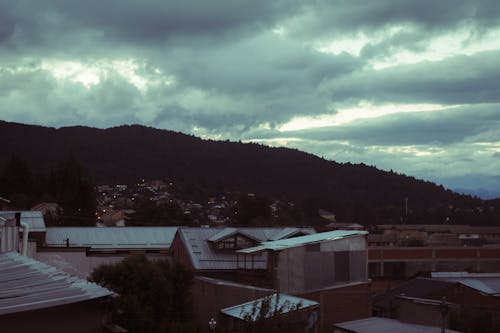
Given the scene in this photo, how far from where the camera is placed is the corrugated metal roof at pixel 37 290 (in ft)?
24.5

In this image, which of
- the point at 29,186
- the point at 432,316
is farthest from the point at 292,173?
the point at 432,316

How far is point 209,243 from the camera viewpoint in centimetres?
3675

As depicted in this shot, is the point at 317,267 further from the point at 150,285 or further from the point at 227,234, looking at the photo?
the point at 150,285

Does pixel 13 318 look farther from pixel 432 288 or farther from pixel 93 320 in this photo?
pixel 432 288

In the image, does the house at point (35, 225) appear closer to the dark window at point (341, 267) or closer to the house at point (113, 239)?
the house at point (113, 239)

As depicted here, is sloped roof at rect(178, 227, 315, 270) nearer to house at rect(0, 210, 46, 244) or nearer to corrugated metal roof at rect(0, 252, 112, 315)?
house at rect(0, 210, 46, 244)

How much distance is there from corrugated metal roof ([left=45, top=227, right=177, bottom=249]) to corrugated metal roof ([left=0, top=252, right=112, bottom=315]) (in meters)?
35.0

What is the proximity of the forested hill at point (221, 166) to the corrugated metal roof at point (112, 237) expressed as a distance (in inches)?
4076

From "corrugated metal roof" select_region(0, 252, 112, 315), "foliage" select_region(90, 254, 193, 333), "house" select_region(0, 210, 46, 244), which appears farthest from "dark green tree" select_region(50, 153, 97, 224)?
"corrugated metal roof" select_region(0, 252, 112, 315)

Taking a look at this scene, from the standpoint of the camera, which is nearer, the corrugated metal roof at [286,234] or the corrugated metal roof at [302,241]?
the corrugated metal roof at [302,241]

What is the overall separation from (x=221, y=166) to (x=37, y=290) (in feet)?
538

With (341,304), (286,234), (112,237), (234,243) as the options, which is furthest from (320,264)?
(112,237)

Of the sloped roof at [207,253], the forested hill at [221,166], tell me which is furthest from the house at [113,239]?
the forested hill at [221,166]

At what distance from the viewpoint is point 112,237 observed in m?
46.2
